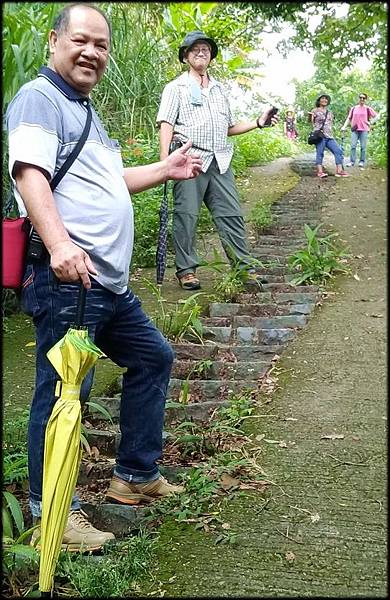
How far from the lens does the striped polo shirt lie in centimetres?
205

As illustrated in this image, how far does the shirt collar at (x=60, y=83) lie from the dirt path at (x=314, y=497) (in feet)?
4.56

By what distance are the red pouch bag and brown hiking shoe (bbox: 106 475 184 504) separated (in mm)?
802

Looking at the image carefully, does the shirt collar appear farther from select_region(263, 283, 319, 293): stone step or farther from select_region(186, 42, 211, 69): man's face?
select_region(263, 283, 319, 293): stone step

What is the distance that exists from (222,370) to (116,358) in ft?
3.84

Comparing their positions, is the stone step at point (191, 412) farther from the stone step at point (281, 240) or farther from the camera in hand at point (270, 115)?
the stone step at point (281, 240)

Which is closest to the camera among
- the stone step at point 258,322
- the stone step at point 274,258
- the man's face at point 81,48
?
the man's face at point 81,48

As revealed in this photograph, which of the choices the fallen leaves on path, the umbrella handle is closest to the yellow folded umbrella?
the umbrella handle

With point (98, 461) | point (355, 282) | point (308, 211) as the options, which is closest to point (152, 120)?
point (308, 211)

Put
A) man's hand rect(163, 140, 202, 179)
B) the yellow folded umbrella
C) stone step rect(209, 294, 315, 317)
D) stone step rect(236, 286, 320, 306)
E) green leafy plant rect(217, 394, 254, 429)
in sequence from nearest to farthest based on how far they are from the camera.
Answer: the yellow folded umbrella
man's hand rect(163, 140, 202, 179)
green leafy plant rect(217, 394, 254, 429)
stone step rect(209, 294, 315, 317)
stone step rect(236, 286, 320, 306)

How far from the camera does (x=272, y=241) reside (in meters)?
6.15

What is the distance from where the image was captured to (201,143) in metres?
4.64

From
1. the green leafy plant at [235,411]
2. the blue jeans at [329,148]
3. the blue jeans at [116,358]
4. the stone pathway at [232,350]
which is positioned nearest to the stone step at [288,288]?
the stone pathway at [232,350]

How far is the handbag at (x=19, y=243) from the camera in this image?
6.98 feet

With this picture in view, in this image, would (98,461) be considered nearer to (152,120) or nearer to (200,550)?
(200,550)
